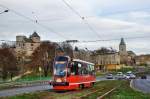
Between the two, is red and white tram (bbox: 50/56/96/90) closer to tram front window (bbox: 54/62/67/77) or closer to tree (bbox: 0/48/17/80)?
tram front window (bbox: 54/62/67/77)

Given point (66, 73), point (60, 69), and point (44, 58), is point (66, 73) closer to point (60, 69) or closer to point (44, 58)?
point (60, 69)

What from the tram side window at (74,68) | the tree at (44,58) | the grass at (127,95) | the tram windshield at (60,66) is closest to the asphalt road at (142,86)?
the grass at (127,95)

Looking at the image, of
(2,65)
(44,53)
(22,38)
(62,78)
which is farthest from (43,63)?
(62,78)

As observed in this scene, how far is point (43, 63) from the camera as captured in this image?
134m

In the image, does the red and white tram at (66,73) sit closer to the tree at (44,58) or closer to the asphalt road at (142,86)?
the asphalt road at (142,86)

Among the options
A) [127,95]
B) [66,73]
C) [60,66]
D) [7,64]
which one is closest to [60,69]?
[60,66]

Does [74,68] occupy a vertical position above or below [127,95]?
above

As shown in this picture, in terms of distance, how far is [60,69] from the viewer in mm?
41062

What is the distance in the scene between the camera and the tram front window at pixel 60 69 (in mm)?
40812

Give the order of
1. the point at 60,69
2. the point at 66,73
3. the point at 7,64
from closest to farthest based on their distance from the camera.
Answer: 1. the point at 66,73
2. the point at 60,69
3. the point at 7,64

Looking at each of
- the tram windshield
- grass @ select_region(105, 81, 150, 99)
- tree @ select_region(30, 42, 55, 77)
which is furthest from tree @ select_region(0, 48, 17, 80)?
grass @ select_region(105, 81, 150, 99)

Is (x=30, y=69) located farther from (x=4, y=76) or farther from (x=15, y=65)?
(x=4, y=76)

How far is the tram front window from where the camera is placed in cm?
4081

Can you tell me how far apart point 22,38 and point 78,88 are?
155846 mm
